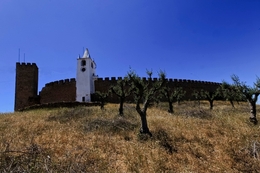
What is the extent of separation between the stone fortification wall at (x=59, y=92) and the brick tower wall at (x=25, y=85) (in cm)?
183

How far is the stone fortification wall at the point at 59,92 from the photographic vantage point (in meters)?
37.9

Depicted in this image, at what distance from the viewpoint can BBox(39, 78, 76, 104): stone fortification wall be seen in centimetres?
3794

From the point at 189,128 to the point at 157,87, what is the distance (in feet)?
10.1

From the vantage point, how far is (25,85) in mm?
38031

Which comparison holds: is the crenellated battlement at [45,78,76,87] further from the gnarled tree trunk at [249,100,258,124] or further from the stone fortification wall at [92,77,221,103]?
the gnarled tree trunk at [249,100,258,124]

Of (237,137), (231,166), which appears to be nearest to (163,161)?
(231,166)

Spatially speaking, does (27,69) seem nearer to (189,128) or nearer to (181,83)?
(181,83)

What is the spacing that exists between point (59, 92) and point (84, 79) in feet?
17.6

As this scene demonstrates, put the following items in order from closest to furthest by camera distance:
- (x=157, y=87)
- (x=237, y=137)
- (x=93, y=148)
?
(x=93, y=148), (x=237, y=137), (x=157, y=87)

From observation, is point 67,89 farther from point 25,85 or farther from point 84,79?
point 25,85

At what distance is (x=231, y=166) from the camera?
20.9ft

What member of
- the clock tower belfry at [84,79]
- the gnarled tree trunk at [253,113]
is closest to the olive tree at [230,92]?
the gnarled tree trunk at [253,113]

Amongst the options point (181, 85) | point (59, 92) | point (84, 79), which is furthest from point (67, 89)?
point (181, 85)

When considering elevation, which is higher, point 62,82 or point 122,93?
point 62,82
